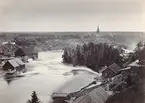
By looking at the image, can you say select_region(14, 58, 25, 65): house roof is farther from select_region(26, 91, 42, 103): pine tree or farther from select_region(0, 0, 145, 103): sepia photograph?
select_region(26, 91, 42, 103): pine tree

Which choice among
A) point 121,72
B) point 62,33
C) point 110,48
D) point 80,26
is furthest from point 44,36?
point 121,72

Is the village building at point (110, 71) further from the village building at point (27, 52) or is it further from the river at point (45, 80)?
the village building at point (27, 52)

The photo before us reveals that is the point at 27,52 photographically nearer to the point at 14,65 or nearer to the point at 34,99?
the point at 14,65

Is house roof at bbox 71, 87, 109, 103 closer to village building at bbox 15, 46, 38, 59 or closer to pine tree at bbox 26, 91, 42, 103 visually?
pine tree at bbox 26, 91, 42, 103

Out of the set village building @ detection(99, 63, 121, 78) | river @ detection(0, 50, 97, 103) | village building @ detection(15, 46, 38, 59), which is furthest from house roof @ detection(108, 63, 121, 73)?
village building @ detection(15, 46, 38, 59)

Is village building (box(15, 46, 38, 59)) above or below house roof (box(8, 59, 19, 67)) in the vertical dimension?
above

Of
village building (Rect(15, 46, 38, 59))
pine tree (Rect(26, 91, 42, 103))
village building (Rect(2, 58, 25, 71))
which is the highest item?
village building (Rect(15, 46, 38, 59))

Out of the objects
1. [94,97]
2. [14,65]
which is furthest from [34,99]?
[94,97]

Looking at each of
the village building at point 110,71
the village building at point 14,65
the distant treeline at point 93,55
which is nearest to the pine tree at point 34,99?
the village building at point 14,65
